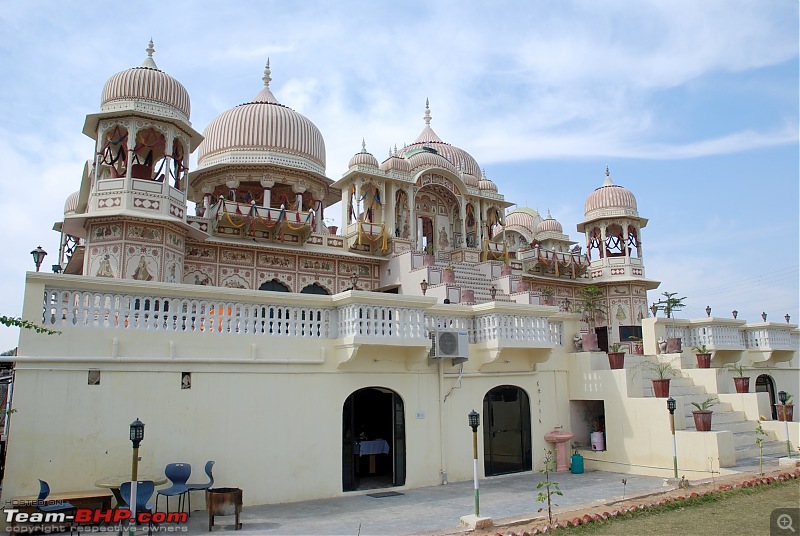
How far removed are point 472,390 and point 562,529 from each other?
575cm

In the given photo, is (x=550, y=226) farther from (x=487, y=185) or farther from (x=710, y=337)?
(x=710, y=337)

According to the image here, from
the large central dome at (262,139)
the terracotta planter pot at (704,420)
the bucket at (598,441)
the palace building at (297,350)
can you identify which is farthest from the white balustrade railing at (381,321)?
the large central dome at (262,139)

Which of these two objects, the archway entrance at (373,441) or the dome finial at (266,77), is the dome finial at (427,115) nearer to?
the dome finial at (266,77)

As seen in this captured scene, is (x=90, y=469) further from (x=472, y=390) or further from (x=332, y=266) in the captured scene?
(x=332, y=266)

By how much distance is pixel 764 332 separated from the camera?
19.7m

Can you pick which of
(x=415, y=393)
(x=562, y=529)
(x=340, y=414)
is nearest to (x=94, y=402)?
(x=340, y=414)

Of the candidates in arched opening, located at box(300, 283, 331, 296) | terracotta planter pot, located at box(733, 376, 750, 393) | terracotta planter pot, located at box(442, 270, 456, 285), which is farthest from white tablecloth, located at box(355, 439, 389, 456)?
arched opening, located at box(300, 283, 331, 296)

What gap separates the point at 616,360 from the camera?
642 inches

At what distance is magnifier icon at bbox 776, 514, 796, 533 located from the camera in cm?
815

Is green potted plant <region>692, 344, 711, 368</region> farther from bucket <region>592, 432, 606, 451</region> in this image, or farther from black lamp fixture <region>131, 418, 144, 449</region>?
black lamp fixture <region>131, 418, 144, 449</region>

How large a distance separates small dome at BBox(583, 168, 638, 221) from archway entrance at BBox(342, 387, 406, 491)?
22087mm

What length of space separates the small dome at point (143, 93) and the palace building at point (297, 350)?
2.7 inches

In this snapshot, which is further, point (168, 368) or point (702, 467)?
point (702, 467)

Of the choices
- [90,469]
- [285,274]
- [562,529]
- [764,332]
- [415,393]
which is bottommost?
[562,529]
